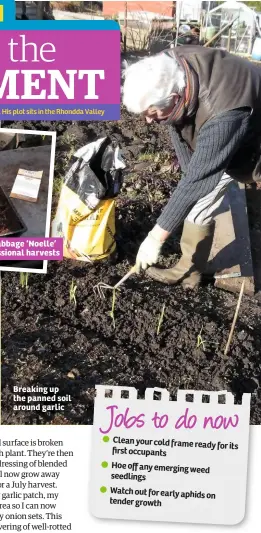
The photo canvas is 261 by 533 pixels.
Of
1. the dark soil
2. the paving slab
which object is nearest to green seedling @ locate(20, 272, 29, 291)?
the dark soil

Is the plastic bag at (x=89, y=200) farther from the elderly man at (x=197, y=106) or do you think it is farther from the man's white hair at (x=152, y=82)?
the man's white hair at (x=152, y=82)

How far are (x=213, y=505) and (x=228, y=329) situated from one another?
73cm

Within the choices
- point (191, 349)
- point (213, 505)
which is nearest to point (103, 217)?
point (191, 349)

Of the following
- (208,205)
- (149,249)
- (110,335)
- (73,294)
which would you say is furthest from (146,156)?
(110,335)

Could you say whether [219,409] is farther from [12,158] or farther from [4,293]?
[12,158]

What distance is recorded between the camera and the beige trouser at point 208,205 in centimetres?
279

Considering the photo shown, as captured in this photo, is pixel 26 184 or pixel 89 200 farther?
pixel 89 200

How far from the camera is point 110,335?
2561mm

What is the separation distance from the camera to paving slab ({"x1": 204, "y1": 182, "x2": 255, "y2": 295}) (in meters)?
2.98

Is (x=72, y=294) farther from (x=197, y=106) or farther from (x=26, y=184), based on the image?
(x=197, y=106)

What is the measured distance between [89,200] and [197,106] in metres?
0.61

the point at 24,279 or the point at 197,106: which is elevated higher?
the point at 197,106

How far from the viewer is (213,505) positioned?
7.18ft

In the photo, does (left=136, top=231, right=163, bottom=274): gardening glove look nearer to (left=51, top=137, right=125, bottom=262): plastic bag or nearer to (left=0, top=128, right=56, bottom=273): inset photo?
(left=51, top=137, right=125, bottom=262): plastic bag
